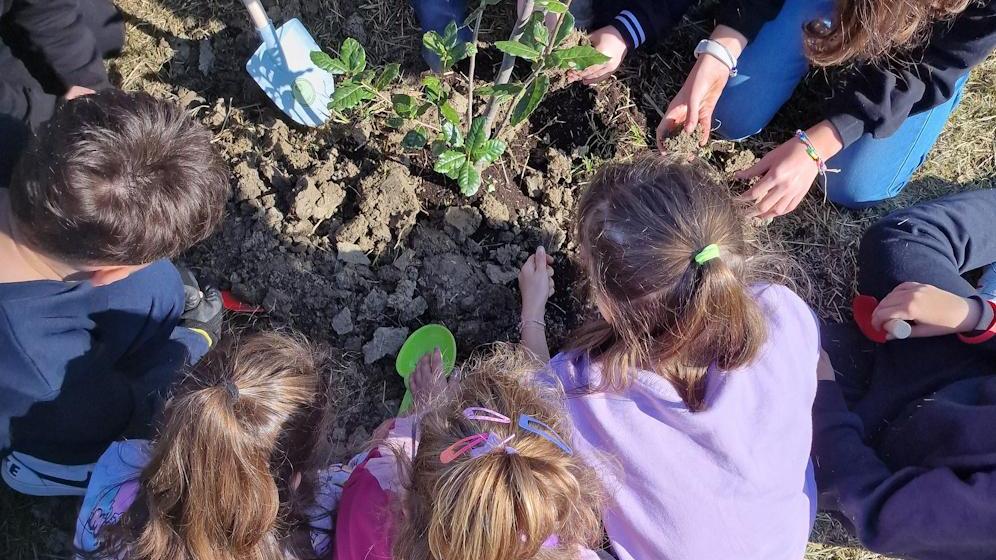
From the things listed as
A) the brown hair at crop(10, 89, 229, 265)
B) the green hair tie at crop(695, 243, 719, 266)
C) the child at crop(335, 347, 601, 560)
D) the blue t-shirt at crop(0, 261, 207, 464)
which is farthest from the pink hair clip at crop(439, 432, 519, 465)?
the blue t-shirt at crop(0, 261, 207, 464)

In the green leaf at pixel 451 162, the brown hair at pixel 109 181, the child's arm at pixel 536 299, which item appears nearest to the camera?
the brown hair at pixel 109 181

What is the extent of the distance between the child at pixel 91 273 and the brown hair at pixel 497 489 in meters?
0.75

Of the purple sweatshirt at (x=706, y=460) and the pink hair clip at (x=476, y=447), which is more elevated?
the pink hair clip at (x=476, y=447)

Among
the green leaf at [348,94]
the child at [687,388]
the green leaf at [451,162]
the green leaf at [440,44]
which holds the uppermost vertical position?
the green leaf at [440,44]

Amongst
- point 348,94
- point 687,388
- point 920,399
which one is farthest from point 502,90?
point 920,399

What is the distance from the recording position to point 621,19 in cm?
214

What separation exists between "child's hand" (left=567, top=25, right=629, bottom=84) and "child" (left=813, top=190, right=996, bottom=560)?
980 mm

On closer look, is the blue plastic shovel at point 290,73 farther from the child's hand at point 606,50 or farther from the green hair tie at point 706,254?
the green hair tie at point 706,254

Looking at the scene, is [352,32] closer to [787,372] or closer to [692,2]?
[692,2]

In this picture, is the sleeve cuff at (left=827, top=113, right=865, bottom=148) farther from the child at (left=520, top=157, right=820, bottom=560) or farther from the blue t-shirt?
the blue t-shirt

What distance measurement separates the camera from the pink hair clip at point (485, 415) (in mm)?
1216

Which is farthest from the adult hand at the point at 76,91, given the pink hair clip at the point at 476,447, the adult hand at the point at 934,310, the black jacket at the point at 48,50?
the adult hand at the point at 934,310

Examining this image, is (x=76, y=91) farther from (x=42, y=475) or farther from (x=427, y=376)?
(x=427, y=376)

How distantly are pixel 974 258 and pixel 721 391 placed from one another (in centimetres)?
122
